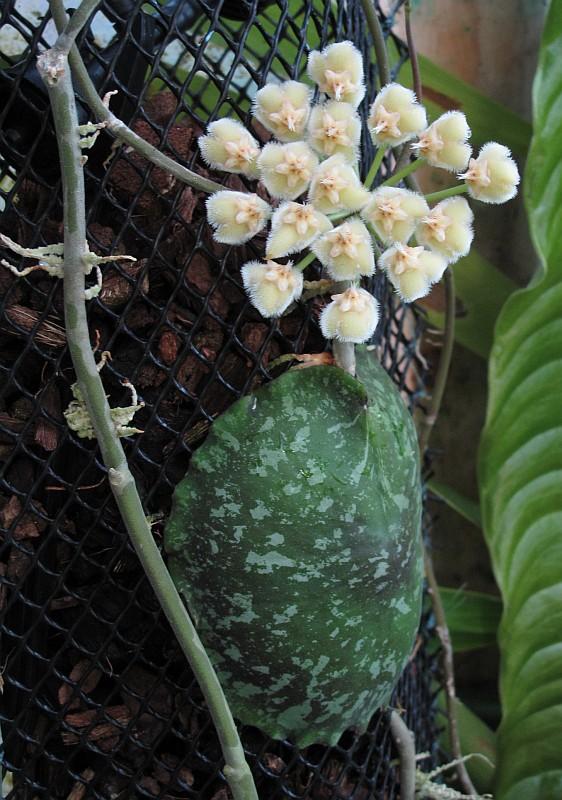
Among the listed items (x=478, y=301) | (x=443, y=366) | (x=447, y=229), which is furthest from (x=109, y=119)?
(x=478, y=301)

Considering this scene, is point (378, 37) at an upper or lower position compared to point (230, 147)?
upper

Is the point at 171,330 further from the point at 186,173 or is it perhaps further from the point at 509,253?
the point at 509,253

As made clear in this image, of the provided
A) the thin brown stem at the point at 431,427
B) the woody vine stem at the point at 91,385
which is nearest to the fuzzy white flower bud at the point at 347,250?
the woody vine stem at the point at 91,385

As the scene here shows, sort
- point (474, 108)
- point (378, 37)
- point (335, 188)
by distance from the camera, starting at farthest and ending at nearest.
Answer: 1. point (474, 108)
2. point (378, 37)
3. point (335, 188)

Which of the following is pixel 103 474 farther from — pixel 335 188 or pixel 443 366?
pixel 443 366

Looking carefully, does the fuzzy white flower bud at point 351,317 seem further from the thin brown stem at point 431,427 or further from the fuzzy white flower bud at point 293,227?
the thin brown stem at point 431,427

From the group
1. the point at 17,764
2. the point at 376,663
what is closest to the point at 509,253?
the point at 376,663

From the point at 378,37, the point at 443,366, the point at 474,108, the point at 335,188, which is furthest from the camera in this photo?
the point at 474,108

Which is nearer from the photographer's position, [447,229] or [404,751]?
[447,229]

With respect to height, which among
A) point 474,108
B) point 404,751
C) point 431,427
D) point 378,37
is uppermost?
point 474,108
